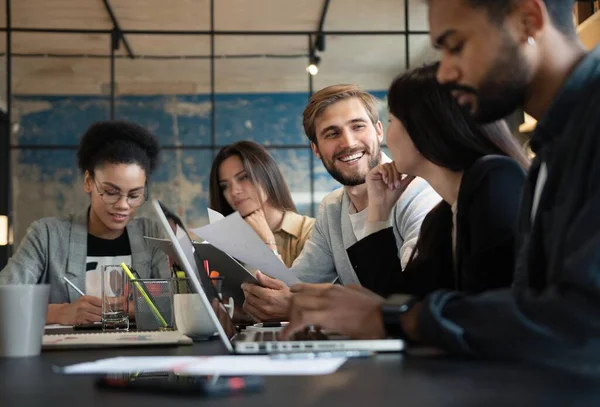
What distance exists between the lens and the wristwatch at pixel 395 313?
1104 mm

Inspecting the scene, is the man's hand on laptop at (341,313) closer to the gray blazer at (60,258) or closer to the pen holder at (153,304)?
the pen holder at (153,304)

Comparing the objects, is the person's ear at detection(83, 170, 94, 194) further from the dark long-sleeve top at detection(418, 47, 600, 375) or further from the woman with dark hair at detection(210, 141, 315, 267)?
the dark long-sleeve top at detection(418, 47, 600, 375)

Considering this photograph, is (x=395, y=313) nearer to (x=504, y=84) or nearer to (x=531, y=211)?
(x=531, y=211)

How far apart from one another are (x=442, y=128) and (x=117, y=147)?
6.25 ft

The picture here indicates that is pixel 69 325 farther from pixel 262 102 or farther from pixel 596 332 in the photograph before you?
pixel 262 102

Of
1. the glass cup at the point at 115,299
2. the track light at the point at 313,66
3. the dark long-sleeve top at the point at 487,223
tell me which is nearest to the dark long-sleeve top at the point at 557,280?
the dark long-sleeve top at the point at 487,223

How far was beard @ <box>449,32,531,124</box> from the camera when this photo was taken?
1205mm

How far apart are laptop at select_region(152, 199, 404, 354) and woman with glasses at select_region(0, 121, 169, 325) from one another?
1.66 m

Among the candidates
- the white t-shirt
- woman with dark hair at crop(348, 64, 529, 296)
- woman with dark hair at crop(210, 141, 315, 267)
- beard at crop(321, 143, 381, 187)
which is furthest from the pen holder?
woman with dark hair at crop(210, 141, 315, 267)

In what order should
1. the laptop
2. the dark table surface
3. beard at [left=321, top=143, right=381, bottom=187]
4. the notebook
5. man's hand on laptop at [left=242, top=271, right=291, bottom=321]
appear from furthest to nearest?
beard at [left=321, top=143, right=381, bottom=187] → man's hand on laptop at [left=242, top=271, right=291, bottom=321] → the notebook → the laptop → the dark table surface

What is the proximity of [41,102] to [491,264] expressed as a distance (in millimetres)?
5995

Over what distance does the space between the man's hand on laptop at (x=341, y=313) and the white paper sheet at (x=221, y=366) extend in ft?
0.46

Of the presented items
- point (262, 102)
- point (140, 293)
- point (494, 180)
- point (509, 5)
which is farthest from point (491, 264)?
point (262, 102)

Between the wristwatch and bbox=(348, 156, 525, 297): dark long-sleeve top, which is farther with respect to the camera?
bbox=(348, 156, 525, 297): dark long-sleeve top
